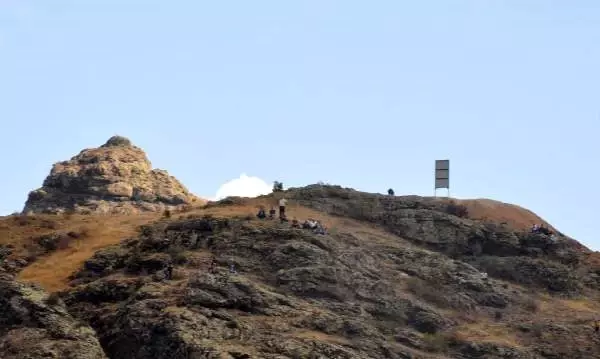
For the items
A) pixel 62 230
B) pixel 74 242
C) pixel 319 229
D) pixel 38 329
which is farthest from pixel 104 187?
pixel 38 329

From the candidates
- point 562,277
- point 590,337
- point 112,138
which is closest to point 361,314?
point 590,337

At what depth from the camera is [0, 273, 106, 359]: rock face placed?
30422 millimetres

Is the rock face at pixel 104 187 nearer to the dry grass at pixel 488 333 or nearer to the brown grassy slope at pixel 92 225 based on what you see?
the brown grassy slope at pixel 92 225

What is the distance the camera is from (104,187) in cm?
6588

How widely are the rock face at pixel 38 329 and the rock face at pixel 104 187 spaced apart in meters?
29.3

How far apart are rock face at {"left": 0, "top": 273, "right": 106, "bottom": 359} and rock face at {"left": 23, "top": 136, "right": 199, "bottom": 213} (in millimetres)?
29258

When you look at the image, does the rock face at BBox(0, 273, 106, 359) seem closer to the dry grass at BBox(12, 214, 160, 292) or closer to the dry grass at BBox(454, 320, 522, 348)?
the dry grass at BBox(12, 214, 160, 292)

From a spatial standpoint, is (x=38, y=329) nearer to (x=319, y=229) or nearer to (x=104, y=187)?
(x=319, y=229)

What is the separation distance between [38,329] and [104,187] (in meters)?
35.0

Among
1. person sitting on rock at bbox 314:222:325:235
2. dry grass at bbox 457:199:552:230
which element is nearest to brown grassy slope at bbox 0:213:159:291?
person sitting on rock at bbox 314:222:325:235

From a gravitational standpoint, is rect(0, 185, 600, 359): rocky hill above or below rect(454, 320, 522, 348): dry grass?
above

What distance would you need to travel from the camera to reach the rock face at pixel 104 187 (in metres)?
64.8

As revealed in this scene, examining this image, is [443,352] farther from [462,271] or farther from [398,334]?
[462,271]

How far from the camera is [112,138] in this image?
74.0 m
